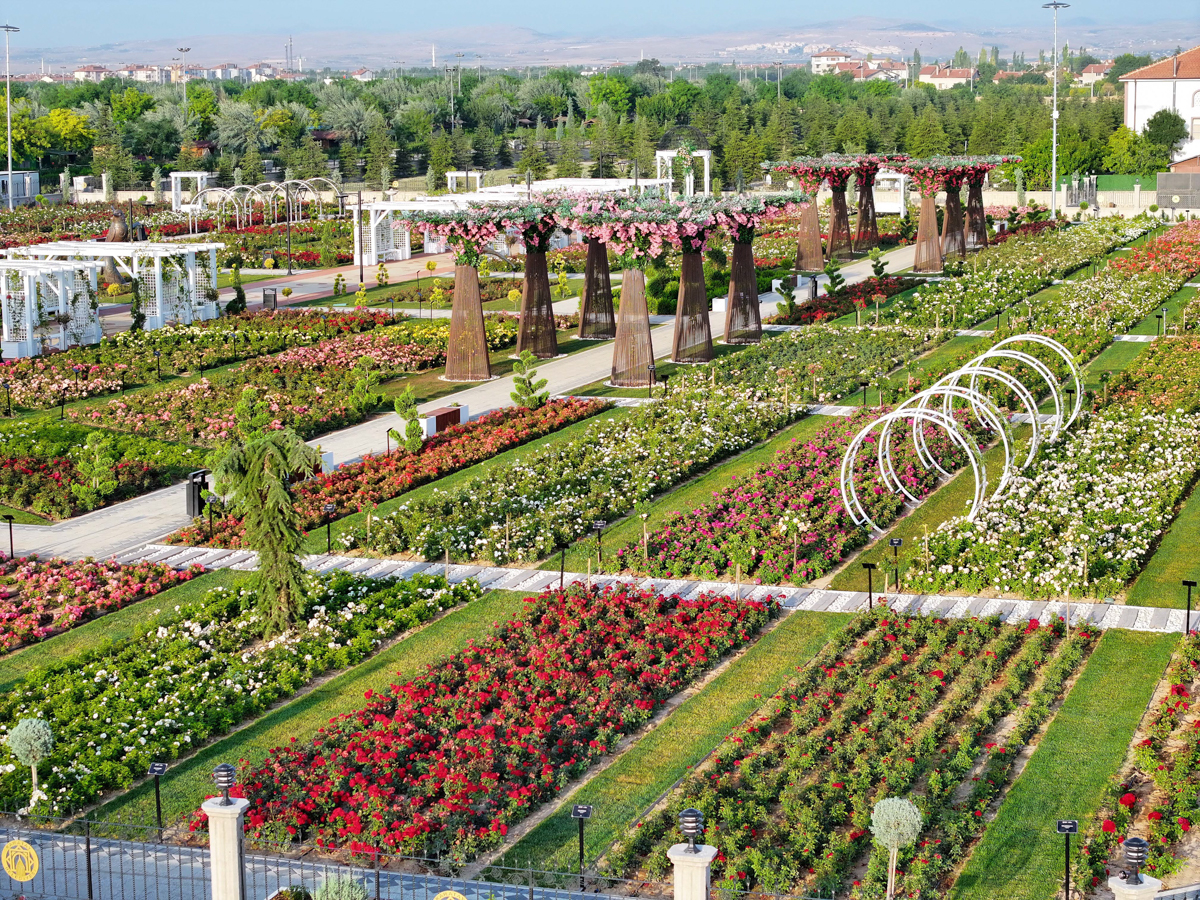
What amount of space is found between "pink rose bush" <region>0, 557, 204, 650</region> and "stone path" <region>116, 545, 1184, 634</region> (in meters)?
0.77

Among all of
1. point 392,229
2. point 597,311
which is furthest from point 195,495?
point 392,229

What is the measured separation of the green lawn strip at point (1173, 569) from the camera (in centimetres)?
1958

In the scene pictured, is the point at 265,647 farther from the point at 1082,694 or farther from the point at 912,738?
the point at 1082,694

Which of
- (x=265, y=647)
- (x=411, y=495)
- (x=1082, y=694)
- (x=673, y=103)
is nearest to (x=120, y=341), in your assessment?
(x=411, y=495)

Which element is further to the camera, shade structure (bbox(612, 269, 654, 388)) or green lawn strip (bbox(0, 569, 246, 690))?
shade structure (bbox(612, 269, 654, 388))

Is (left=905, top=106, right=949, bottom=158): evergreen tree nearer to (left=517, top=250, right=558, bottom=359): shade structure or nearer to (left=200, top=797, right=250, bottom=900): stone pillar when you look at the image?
(left=517, top=250, right=558, bottom=359): shade structure

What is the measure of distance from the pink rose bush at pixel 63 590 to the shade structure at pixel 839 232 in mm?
36399

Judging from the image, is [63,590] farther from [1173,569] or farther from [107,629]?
[1173,569]

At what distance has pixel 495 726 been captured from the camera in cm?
1591

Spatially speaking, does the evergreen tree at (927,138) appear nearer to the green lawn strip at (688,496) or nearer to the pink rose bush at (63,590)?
the green lawn strip at (688,496)

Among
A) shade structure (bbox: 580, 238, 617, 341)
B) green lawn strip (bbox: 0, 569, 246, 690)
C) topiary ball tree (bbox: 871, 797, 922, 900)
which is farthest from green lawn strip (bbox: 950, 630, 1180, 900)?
shade structure (bbox: 580, 238, 617, 341)


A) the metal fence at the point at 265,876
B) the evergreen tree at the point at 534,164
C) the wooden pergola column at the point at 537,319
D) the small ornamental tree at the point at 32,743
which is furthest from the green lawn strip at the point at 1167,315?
the evergreen tree at the point at 534,164

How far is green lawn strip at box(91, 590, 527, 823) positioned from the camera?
14781mm

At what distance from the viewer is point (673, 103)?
12281 cm
